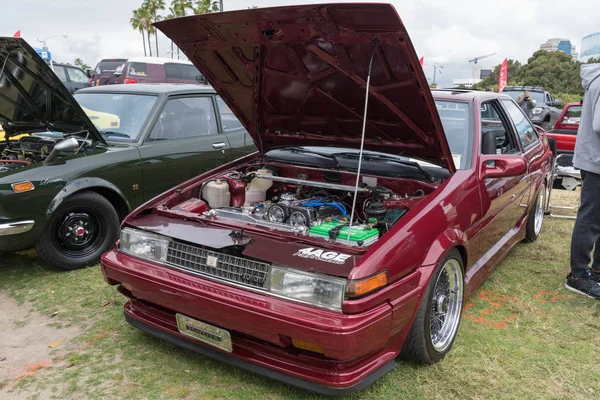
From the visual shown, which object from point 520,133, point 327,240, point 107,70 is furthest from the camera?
point 107,70

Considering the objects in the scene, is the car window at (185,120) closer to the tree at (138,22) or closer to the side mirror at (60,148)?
the side mirror at (60,148)

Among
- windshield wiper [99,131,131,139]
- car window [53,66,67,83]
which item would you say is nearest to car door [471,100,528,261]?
windshield wiper [99,131,131,139]

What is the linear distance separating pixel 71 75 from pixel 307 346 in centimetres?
Answer: 1810

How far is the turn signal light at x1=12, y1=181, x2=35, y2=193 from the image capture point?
3.66 meters

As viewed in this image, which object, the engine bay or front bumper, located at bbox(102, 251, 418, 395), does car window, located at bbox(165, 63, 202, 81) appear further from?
front bumper, located at bbox(102, 251, 418, 395)

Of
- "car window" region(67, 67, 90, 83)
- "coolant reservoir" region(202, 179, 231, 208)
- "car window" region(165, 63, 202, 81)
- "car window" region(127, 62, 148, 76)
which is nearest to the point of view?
"coolant reservoir" region(202, 179, 231, 208)

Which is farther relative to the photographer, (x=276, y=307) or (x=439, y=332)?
(x=439, y=332)

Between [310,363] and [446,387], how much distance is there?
837 millimetres

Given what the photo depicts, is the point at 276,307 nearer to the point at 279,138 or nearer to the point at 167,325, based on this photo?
the point at 167,325

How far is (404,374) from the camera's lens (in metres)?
2.69

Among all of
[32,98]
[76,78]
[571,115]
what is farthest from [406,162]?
[76,78]

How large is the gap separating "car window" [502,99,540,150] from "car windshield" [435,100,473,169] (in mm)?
914

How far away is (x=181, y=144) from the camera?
4934mm

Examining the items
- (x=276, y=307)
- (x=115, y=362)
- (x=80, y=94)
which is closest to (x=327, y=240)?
(x=276, y=307)
